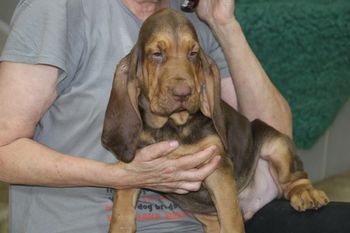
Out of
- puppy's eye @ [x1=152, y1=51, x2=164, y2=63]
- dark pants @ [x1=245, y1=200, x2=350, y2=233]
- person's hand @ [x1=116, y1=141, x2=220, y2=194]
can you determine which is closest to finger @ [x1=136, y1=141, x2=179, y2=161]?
person's hand @ [x1=116, y1=141, x2=220, y2=194]

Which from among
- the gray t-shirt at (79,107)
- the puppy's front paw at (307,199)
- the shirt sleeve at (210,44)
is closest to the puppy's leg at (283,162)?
the puppy's front paw at (307,199)

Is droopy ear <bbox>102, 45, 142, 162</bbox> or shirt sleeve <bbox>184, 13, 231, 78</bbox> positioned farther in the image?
shirt sleeve <bbox>184, 13, 231, 78</bbox>

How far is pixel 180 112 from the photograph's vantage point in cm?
184

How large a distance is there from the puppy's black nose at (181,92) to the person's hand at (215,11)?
62 centimetres

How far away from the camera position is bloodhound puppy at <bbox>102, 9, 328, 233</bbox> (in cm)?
174

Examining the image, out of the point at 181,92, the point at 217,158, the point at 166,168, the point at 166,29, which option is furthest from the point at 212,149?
the point at 166,29

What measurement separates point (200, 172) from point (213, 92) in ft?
0.81

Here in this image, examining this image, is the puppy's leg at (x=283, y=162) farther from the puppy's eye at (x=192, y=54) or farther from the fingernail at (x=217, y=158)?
the puppy's eye at (x=192, y=54)

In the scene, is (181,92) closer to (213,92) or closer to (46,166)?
(213,92)

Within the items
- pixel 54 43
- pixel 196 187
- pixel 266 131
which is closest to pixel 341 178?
pixel 266 131

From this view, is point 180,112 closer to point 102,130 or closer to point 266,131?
point 102,130

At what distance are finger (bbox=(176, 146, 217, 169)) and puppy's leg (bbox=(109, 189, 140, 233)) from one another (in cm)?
18

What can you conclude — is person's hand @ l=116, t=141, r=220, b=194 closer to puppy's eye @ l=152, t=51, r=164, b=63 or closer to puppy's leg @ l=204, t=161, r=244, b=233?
puppy's leg @ l=204, t=161, r=244, b=233

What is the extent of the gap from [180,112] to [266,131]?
0.52 metres
